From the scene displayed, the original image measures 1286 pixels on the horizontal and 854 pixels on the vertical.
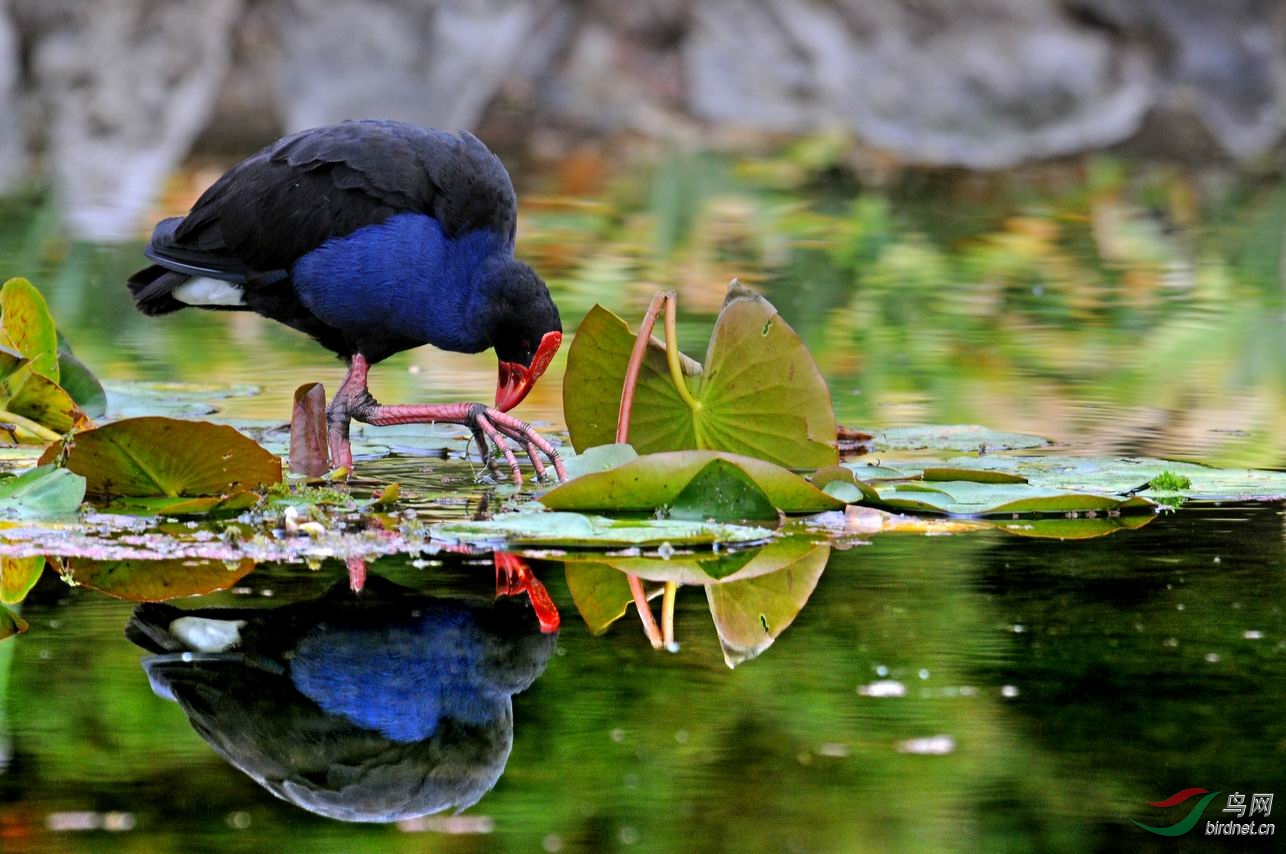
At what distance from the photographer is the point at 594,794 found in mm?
2230

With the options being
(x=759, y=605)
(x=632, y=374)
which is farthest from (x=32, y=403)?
(x=759, y=605)

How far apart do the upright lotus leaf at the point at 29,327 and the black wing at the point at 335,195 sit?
465mm

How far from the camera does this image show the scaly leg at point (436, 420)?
394cm

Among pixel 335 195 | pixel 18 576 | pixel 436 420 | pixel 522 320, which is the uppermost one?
pixel 335 195

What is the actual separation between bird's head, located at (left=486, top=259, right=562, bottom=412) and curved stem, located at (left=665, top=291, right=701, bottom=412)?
1.86ft

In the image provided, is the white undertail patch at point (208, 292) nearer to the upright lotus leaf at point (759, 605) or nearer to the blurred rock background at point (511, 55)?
the upright lotus leaf at point (759, 605)

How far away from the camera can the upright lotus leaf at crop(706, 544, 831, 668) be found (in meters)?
2.84

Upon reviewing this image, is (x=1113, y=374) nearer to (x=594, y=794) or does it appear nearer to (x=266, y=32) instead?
(x=594, y=794)

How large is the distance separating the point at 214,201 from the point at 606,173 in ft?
22.1

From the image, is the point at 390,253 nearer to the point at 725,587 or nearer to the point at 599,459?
the point at 599,459

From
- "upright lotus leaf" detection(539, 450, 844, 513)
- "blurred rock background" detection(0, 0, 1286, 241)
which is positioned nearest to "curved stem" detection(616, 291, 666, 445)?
"upright lotus leaf" detection(539, 450, 844, 513)

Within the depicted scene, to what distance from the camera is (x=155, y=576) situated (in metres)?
3.12

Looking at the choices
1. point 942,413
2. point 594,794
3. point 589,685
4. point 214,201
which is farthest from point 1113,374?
point 594,794

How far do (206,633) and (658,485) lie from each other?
3.22 ft
